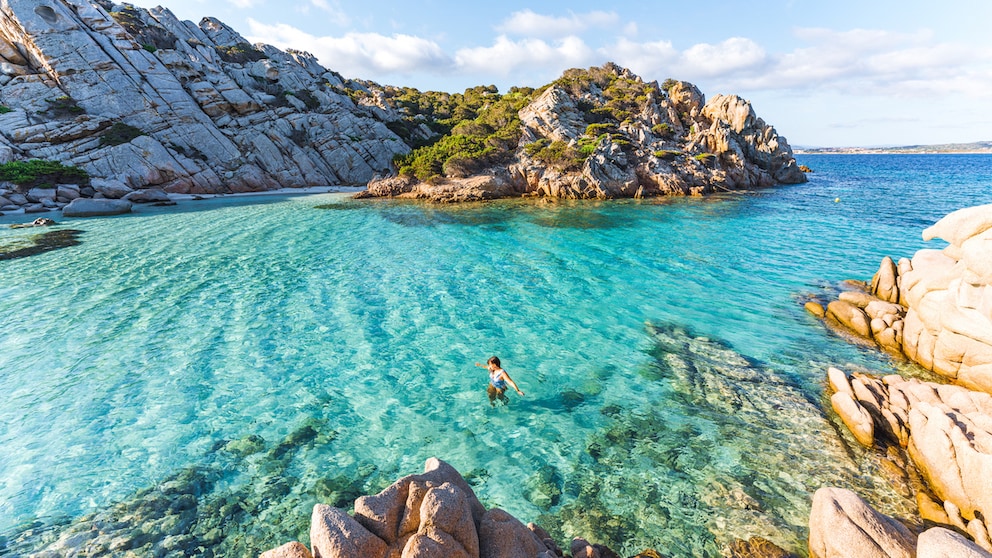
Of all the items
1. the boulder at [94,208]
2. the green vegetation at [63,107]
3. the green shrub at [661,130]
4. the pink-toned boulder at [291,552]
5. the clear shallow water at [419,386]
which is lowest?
the clear shallow water at [419,386]

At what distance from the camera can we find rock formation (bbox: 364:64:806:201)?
45750 mm

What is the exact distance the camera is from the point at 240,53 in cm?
6862

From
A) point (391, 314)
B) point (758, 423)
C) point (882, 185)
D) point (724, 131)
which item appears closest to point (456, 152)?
point (724, 131)

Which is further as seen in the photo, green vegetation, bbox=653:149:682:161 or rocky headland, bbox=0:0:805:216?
green vegetation, bbox=653:149:682:161

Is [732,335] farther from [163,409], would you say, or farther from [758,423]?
[163,409]

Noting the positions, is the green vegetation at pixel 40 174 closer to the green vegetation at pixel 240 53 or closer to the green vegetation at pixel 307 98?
the green vegetation at pixel 307 98

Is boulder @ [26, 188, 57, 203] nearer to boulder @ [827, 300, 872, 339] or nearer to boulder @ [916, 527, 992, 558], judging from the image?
boulder @ [916, 527, 992, 558]

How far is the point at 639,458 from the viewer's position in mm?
8266

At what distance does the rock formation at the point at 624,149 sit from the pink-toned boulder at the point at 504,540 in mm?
41723

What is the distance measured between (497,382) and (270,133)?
6014 cm

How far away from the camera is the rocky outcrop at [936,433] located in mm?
6453

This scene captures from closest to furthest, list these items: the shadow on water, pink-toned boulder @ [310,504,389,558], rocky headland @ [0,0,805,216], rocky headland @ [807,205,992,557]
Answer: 1. pink-toned boulder @ [310,504,389,558]
2. rocky headland @ [807,205,992,557]
3. the shadow on water
4. rocky headland @ [0,0,805,216]

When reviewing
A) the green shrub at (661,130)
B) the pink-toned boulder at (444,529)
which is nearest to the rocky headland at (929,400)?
the pink-toned boulder at (444,529)

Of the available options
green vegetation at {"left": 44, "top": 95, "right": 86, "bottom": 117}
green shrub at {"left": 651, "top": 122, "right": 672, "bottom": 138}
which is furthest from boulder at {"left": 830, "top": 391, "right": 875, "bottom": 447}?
green vegetation at {"left": 44, "top": 95, "right": 86, "bottom": 117}
